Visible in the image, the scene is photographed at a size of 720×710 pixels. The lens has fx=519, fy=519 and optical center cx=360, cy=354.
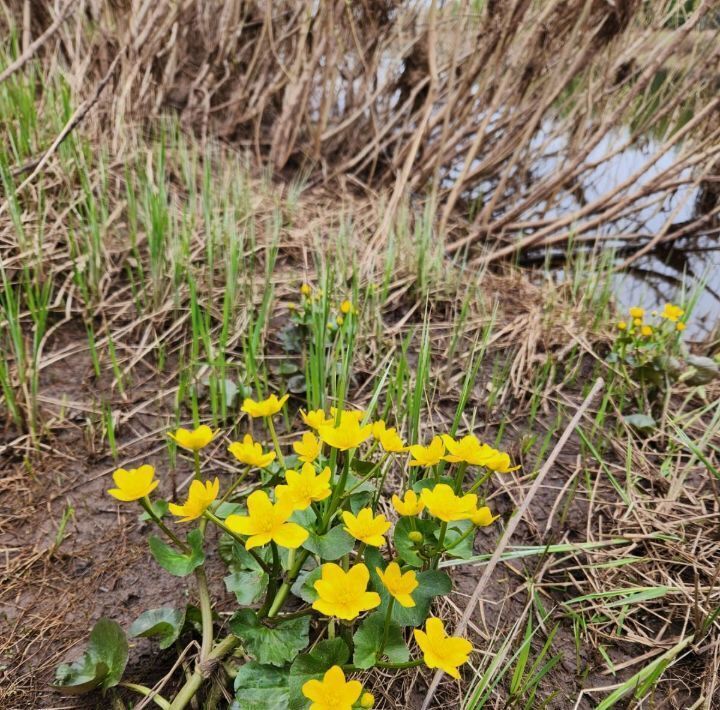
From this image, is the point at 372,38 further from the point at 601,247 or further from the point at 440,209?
the point at 601,247

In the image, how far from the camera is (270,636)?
88cm

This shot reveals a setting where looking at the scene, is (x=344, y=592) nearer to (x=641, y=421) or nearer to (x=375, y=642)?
(x=375, y=642)

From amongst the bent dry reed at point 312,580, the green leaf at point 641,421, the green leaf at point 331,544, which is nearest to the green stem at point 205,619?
the bent dry reed at point 312,580

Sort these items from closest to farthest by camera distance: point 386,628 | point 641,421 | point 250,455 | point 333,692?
point 333,692 < point 386,628 < point 250,455 < point 641,421

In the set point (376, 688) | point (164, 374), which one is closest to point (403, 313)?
point (164, 374)

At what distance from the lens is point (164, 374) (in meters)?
1.75

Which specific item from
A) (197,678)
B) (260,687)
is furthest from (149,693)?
(260,687)

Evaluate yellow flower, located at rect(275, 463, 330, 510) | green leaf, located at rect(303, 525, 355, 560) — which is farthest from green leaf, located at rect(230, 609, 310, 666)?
yellow flower, located at rect(275, 463, 330, 510)

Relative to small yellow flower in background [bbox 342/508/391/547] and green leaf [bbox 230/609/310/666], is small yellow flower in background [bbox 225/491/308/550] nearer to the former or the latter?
small yellow flower in background [bbox 342/508/391/547]

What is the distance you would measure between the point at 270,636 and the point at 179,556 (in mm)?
Result: 221

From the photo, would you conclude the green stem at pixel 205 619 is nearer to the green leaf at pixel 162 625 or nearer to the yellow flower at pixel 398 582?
the green leaf at pixel 162 625

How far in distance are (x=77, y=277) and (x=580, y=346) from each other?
6.08 feet

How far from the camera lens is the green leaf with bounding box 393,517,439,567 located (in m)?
0.94

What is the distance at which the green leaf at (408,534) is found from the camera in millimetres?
938
